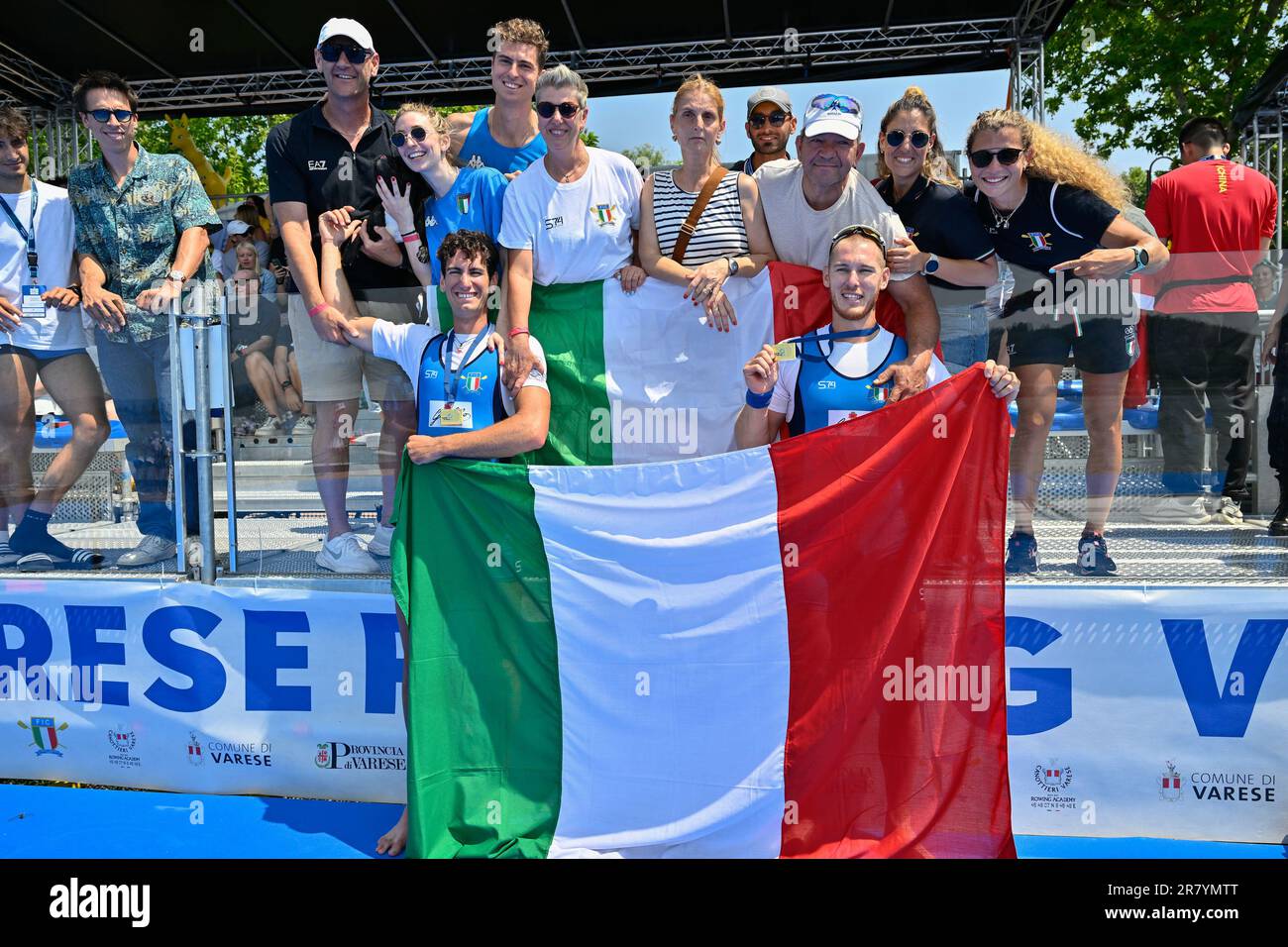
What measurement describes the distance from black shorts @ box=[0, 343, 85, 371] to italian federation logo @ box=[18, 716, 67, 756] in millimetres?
1635

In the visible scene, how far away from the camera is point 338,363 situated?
439 cm

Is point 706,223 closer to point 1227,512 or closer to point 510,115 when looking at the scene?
point 510,115

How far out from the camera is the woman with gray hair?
418 centimetres

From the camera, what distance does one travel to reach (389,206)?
452 cm

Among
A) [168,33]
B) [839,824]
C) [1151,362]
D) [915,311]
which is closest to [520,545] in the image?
[839,824]

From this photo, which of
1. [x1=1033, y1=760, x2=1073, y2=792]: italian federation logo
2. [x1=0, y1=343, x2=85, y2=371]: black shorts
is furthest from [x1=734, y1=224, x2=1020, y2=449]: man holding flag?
[x1=0, y1=343, x2=85, y2=371]: black shorts

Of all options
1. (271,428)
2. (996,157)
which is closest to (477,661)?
(271,428)

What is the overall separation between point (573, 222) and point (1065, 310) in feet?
6.54

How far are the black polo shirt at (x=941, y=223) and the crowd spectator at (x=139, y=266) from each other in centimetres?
325

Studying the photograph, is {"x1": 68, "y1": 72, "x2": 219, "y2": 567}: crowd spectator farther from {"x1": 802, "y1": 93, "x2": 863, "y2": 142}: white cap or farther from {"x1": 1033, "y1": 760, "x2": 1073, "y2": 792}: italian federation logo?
{"x1": 1033, "y1": 760, "x2": 1073, "y2": 792}: italian federation logo

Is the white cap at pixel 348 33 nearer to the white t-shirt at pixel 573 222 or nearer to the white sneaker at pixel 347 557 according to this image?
the white t-shirt at pixel 573 222

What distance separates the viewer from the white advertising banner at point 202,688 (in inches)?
173

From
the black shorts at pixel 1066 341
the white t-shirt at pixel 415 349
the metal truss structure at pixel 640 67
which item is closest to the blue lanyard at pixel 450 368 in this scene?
the white t-shirt at pixel 415 349
